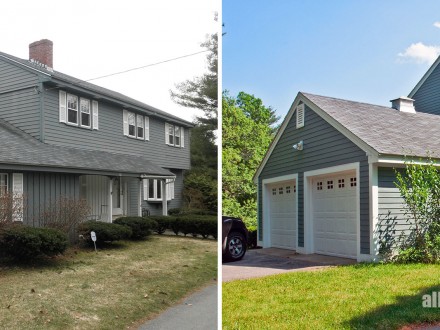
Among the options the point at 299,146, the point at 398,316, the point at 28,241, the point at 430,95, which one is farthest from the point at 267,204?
the point at 28,241

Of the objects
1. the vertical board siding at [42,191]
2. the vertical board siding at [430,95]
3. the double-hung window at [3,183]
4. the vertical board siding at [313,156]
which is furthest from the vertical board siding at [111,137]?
the vertical board siding at [430,95]

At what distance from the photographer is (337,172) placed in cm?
Result: 557

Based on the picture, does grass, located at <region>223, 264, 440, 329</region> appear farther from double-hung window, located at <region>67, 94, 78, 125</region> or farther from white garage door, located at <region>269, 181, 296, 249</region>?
white garage door, located at <region>269, 181, 296, 249</region>

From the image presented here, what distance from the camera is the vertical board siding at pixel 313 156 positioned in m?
5.13

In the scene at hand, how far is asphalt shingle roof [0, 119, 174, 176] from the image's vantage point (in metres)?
2.20

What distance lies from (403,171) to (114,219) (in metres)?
3.81

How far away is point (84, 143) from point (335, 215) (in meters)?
3.88

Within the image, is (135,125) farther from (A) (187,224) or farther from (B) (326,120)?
(B) (326,120)

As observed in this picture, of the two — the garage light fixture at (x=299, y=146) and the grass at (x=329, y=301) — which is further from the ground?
the garage light fixture at (x=299, y=146)

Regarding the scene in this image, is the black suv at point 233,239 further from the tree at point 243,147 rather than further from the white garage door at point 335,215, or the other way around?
the white garage door at point 335,215

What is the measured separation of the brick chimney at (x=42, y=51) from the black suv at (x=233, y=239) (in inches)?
78.4

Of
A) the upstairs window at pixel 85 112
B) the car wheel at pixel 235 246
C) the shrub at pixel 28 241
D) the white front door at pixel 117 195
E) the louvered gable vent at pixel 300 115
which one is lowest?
the car wheel at pixel 235 246

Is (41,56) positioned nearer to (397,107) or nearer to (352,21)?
(352,21)

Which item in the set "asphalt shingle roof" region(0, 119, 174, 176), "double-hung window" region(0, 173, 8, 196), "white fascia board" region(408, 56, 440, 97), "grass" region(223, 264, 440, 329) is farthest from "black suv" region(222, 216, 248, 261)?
"white fascia board" region(408, 56, 440, 97)
